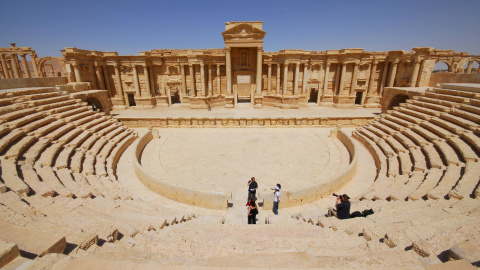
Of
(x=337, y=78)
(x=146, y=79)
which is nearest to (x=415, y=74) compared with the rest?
(x=337, y=78)

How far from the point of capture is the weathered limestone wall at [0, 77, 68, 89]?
13555 millimetres

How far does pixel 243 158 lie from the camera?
1134cm

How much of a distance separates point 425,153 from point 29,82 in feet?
79.8

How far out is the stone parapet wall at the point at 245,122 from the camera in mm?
16922

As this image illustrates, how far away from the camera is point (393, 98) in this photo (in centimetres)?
1825

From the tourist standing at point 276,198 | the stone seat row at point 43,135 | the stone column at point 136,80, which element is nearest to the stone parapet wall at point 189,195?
the tourist standing at point 276,198

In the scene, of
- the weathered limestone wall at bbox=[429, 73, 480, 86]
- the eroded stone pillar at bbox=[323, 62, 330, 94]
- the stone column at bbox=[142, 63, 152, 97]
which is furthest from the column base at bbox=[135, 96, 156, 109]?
the weathered limestone wall at bbox=[429, 73, 480, 86]

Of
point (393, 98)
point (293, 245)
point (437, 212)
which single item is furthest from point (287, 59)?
point (293, 245)

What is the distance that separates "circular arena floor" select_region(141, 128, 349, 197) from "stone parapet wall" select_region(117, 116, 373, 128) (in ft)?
3.49

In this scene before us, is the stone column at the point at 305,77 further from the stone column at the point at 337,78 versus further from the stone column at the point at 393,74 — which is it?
the stone column at the point at 393,74

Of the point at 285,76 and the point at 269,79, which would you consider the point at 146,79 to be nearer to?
the point at 269,79

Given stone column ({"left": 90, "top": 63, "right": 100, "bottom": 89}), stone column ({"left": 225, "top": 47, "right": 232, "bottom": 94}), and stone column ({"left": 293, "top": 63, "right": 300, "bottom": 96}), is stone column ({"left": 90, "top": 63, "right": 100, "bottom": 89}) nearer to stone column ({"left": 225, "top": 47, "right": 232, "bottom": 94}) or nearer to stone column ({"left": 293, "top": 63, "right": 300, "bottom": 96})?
stone column ({"left": 225, "top": 47, "right": 232, "bottom": 94})

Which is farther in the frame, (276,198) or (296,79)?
(296,79)

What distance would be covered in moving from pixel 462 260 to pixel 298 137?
12.1 meters
